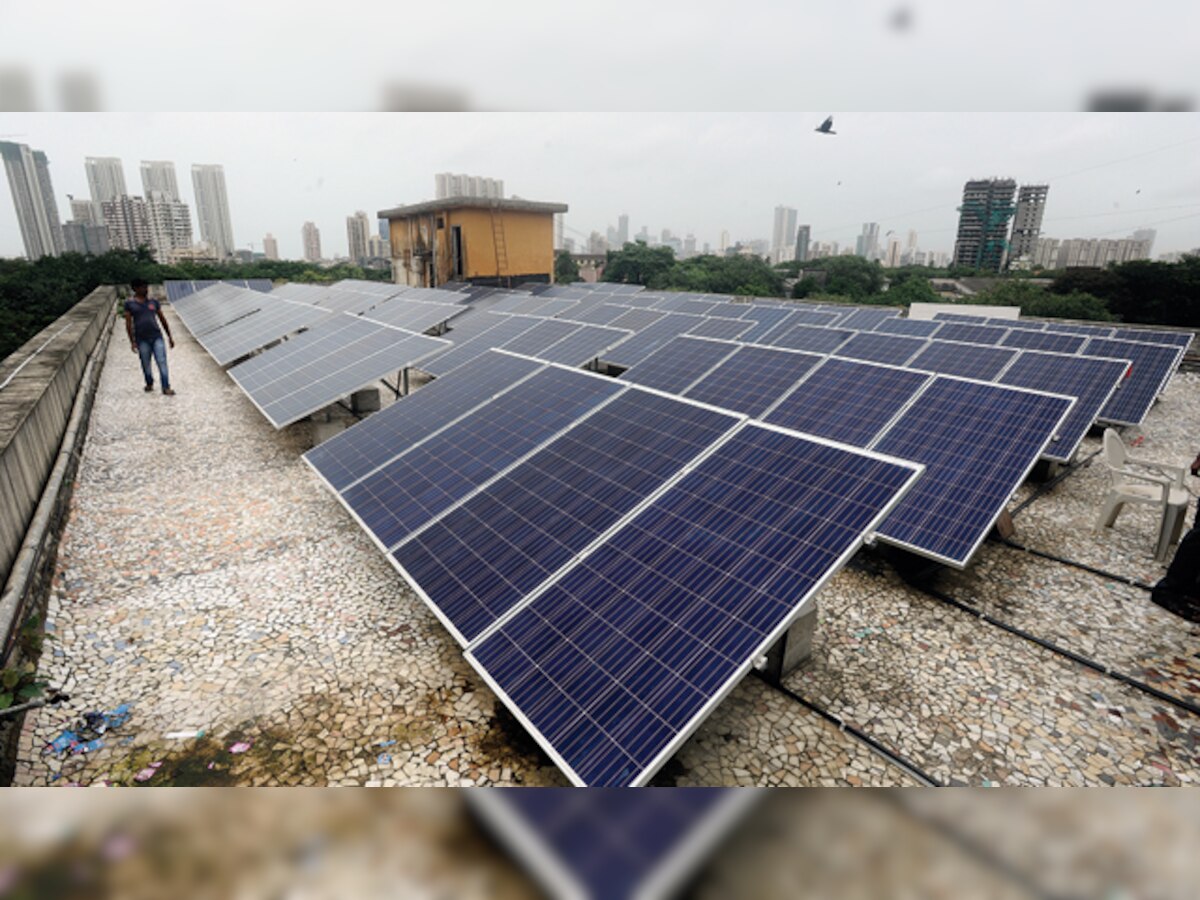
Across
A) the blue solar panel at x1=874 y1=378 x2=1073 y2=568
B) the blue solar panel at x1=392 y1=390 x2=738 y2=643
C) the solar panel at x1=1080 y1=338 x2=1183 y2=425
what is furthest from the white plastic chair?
the blue solar panel at x1=392 y1=390 x2=738 y2=643

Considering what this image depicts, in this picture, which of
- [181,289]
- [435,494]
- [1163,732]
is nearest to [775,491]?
[435,494]

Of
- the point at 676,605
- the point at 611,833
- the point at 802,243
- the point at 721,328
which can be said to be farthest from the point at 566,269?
the point at 802,243

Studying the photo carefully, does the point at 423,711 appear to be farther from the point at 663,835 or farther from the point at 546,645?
the point at 663,835

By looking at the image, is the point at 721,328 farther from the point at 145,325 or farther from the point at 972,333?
the point at 145,325

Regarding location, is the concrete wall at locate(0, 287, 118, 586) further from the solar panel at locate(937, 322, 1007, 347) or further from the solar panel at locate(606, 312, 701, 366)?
the solar panel at locate(937, 322, 1007, 347)

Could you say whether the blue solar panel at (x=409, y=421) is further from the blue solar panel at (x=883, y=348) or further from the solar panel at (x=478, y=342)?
the blue solar panel at (x=883, y=348)

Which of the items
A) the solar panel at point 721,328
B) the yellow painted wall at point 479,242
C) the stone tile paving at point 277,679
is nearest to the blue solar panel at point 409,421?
the stone tile paving at point 277,679
